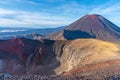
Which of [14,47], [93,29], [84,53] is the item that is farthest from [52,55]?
[93,29]

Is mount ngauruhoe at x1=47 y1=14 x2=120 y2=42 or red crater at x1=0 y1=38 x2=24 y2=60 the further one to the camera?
mount ngauruhoe at x1=47 y1=14 x2=120 y2=42

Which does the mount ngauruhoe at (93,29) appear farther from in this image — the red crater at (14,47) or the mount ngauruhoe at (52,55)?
the mount ngauruhoe at (52,55)

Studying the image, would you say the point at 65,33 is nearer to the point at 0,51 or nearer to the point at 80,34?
the point at 80,34

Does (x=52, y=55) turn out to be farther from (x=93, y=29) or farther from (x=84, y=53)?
(x=93, y=29)

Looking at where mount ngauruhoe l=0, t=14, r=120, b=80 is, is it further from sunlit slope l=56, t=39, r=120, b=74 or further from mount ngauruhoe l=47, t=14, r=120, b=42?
mount ngauruhoe l=47, t=14, r=120, b=42

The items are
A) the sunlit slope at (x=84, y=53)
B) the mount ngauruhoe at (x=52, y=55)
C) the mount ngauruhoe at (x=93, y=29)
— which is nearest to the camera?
the sunlit slope at (x=84, y=53)

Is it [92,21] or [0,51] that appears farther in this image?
[92,21]

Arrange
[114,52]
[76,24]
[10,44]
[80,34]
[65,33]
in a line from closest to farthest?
[114,52] → [10,44] → [65,33] → [80,34] → [76,24]

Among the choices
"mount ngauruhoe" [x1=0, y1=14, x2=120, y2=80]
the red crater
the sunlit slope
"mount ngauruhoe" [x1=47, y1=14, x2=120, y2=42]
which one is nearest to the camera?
→ the sunlit slope

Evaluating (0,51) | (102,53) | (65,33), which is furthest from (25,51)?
(65,33)

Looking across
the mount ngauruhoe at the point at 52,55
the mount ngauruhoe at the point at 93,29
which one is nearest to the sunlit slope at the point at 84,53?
the mount ngauruhoe at the point at 52,55

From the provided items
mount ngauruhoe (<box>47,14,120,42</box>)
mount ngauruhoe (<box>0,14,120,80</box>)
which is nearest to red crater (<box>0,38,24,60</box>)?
mount ngauruhoe (<box>0,14,120,80</box>)
